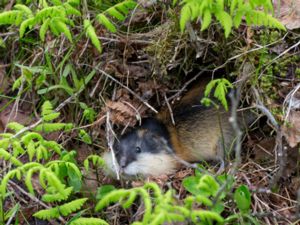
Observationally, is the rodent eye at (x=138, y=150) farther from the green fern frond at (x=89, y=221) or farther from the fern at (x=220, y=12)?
the fern at (x=220, y=12)

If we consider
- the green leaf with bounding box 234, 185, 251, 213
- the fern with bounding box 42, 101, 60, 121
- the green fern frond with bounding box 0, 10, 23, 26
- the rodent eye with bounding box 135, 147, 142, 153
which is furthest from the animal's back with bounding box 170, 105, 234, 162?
the green fern frond with bounding box 0, 10, 23, 26

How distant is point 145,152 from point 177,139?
0.33 metres

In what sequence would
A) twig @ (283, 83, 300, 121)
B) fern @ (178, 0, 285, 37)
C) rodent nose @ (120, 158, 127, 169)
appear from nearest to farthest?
fern @ (178, 0, 285, 37) → twig @ (283, 83, 300, 121) → rodent nose @ (120, 158, 127, 169)

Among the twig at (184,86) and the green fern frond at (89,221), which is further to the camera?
the twig at (184,86)

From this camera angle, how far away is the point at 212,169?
426 centimetres

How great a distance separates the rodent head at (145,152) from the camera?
4.31m

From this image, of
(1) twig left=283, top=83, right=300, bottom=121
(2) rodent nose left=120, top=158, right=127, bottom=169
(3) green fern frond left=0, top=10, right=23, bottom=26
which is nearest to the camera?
(3) green fern frond left=0, top=10, right=23, bottom=26

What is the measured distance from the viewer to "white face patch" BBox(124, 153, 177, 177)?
432 cm

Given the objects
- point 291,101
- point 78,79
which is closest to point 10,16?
point 78,79

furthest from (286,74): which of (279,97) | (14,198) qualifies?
(14,198)

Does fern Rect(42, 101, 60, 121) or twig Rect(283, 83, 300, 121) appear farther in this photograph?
twig Rect(283, 83, 300, 121)

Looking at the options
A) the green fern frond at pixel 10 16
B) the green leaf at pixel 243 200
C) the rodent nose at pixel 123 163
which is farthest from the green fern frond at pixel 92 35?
the green leaf at pixel 243 200

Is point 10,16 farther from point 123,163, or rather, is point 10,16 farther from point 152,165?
point 152,165

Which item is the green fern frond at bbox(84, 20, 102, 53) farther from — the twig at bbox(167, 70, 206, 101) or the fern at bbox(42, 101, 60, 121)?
the twig at bbox(167, 70, 206, 101)
